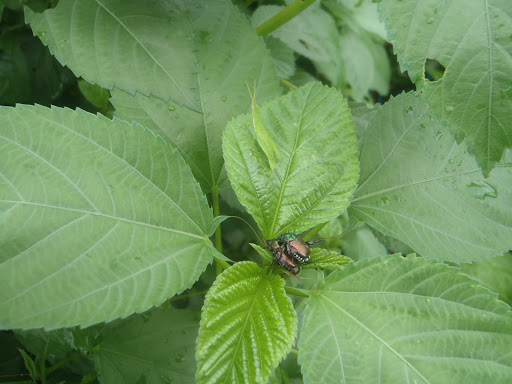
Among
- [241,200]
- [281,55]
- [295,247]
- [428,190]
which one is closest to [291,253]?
[295,247]

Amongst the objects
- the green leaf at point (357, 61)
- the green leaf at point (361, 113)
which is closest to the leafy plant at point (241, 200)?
the green leaf at point (361, 113)

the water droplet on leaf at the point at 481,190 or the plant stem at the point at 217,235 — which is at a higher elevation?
the water droplet on leaf at the point at 481,190

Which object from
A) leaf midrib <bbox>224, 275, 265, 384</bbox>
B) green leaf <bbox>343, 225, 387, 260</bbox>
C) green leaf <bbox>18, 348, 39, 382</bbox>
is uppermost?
leaf midrib <bbox>224, 275, 265, 384</bbox>

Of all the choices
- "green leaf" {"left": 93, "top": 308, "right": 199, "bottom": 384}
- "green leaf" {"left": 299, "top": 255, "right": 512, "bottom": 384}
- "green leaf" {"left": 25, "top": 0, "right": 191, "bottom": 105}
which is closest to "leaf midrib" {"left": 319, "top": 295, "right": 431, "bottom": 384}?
"green leaf" {"left": 299, "top": 255, "right": 512, "bottom": 384}

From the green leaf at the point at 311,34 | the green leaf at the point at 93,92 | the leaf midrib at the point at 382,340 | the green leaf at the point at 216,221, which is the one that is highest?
the green leaf at the point at 311,34

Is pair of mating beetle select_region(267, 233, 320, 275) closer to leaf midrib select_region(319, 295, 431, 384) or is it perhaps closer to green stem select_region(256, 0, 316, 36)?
leaf midrib select_region(319, 295, 431, 384)

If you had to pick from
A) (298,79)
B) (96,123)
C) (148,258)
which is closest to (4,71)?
(96,123)

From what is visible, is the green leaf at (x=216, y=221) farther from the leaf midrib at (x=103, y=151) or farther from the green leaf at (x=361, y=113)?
the green leaf at (x=361, y=113)

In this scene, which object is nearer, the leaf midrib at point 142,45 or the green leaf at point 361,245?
the leaf midrib at point 142,45
